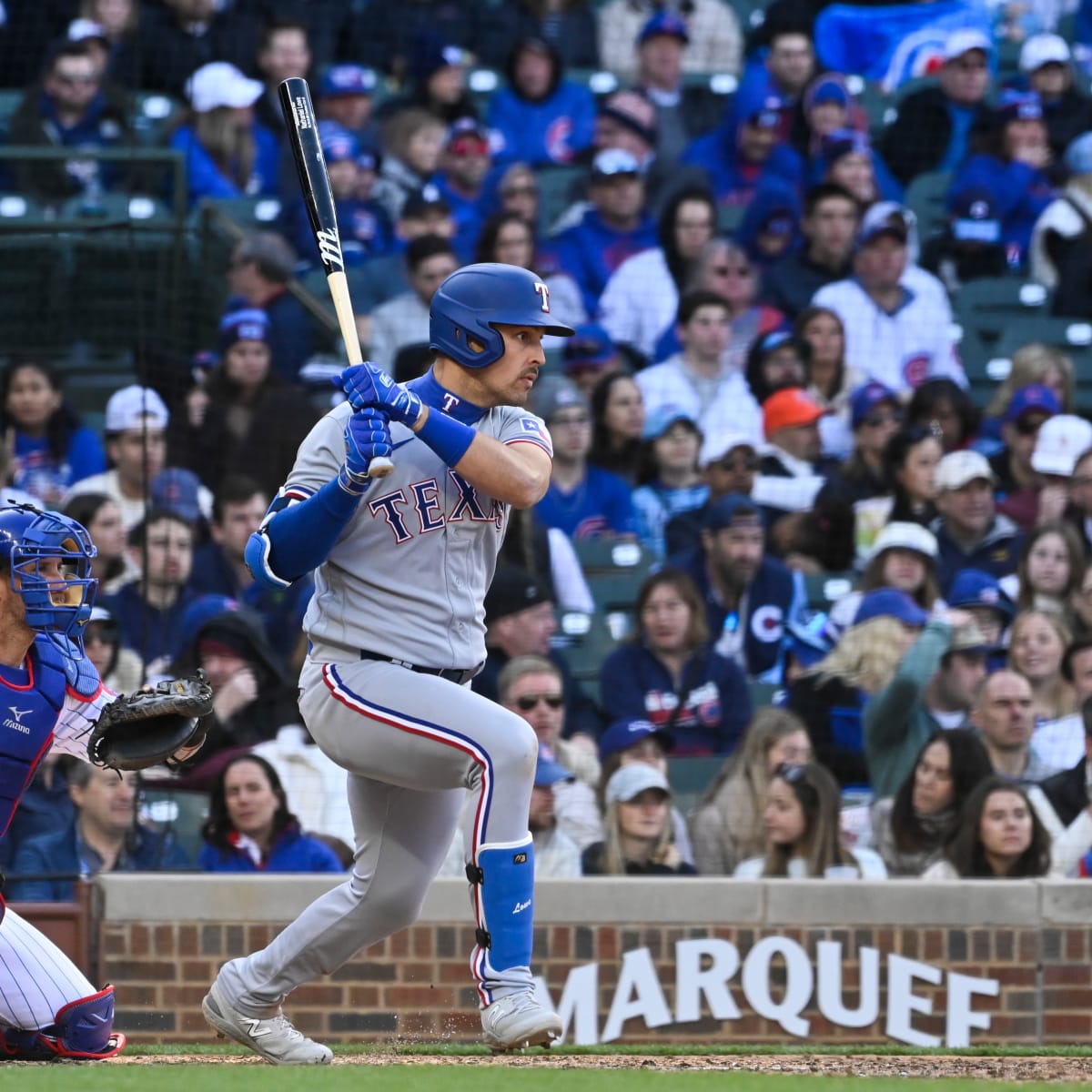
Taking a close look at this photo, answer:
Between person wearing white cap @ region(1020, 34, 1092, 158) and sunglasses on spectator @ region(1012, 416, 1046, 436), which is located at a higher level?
person wearing white cap @ region(1020, 34, 1092, 158)

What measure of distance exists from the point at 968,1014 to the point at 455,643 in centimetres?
278

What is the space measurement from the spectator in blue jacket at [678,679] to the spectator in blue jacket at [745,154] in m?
2.76

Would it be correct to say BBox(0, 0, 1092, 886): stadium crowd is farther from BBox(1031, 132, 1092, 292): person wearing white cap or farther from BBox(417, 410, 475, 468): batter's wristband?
BBox(417, 410, 475, 468): batter's wristband

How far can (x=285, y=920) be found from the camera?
5.68 metres

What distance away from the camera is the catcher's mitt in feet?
12.7

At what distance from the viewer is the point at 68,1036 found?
Result: 159 inches

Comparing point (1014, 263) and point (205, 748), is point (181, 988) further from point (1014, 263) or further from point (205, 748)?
point (1014, 263)

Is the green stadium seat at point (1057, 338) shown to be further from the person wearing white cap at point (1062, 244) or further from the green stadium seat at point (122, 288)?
the green stadium seat at point (122, 288)

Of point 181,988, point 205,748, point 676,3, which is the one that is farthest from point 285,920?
point 676,3

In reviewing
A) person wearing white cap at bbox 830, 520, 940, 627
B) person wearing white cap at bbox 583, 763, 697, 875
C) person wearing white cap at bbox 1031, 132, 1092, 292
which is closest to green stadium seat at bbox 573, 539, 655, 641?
person wearing white cap at bbox 830, 520, 940, 627

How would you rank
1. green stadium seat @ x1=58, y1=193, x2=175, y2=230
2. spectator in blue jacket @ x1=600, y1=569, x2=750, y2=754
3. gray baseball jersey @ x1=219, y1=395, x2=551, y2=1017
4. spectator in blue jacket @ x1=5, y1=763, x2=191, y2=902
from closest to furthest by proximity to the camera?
gray baseball jersey @ x1=219, y1=395, x2=551, y2=1017, spectator in blue jacket @ x1=5, y1=763, x2=191, y2=902, spectator in blue jacket @ x1=600, y1=569, x2=750, y2=754, green stadium seat @ x1=58, y1=193, x2=175, y2=230

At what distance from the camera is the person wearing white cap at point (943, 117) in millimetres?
9203

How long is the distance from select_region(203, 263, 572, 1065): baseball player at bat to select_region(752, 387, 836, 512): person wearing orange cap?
356 cm

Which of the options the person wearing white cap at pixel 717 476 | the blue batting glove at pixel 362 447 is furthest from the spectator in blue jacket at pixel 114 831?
the blue batting glove at pixel 362 447
